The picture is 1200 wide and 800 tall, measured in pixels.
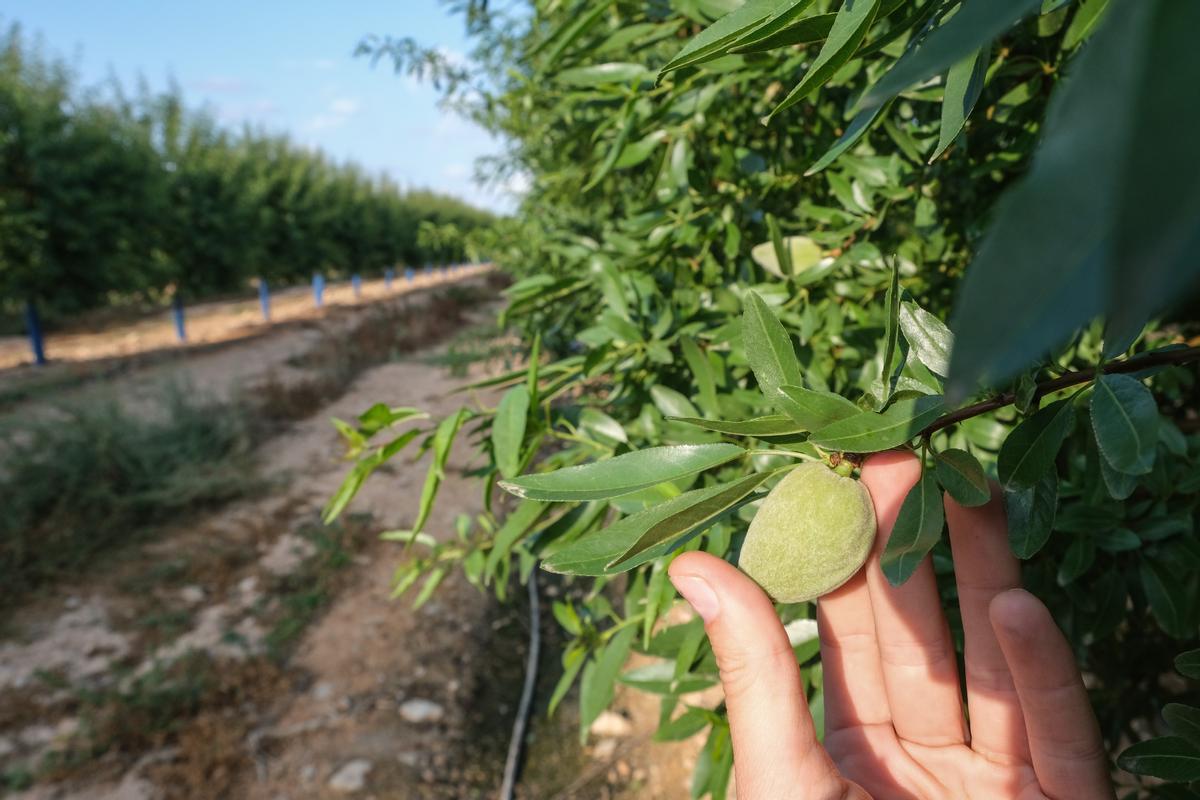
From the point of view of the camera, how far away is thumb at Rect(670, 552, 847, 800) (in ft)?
1.88

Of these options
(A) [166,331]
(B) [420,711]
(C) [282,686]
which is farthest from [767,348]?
(A) [166,331]

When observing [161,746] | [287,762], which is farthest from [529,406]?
[161,746]

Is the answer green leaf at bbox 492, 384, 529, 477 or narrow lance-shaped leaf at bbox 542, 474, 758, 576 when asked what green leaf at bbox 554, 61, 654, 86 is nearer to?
green leaf at bbox 492, 384, 529, 477

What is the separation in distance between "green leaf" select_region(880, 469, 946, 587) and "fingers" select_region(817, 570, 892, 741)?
1.04 ft

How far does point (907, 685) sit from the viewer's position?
0.74 metres

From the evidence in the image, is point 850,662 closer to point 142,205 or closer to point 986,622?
point 986,622

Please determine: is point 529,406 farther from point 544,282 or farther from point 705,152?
point 705,152

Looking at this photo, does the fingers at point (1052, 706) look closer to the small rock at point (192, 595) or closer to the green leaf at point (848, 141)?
the green leaf at point (848, 141)

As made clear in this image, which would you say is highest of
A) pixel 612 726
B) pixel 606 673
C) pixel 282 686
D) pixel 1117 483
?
pixel 1117 483

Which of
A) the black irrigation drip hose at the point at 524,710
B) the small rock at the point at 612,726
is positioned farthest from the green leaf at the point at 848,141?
the small rock at the point at 612,726

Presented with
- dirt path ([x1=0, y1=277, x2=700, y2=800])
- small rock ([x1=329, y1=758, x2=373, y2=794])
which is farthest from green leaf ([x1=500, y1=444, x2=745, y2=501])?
small rock ([x1=329, y1=758, x2=373, y2=794])

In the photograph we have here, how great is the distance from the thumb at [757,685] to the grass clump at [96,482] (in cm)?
364

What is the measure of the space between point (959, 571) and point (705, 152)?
71 centimetres

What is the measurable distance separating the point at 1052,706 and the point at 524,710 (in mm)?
1978
